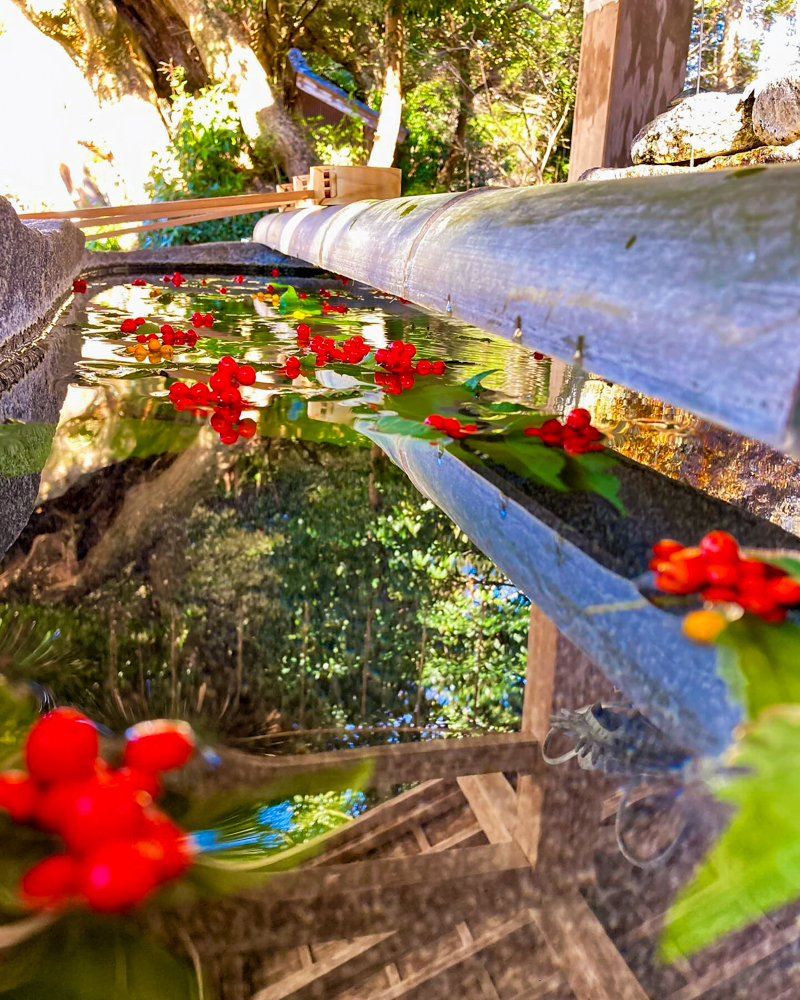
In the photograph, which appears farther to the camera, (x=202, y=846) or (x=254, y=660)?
(x=254, y=660)

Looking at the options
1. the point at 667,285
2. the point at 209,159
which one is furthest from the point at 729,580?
the point at 209,159

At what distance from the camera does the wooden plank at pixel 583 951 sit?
0.53m

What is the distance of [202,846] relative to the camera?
0.60 meters

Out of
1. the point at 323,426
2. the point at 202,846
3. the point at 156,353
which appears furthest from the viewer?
the point at 156,353

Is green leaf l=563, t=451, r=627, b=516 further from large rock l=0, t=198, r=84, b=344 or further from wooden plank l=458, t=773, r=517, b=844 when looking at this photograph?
large rock l=0, t=198, r=84, b=344

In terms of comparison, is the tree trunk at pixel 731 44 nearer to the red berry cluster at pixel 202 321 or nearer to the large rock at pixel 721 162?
the large rock at pixel 721 162

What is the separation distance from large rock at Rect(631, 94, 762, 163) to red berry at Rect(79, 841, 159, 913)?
13.9ft

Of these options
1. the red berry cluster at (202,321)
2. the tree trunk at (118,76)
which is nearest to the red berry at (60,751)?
the red berry cluster at (202,321)

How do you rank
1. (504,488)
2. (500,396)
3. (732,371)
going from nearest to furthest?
(732,371) < (504,488) < (500,396)

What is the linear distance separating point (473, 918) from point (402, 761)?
0.19m

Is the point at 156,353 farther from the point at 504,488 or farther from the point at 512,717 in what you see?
the point at 512,717

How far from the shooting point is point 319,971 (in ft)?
1.72

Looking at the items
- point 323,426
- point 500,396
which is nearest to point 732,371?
point 323,426

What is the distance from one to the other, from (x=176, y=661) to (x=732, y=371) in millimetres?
623
